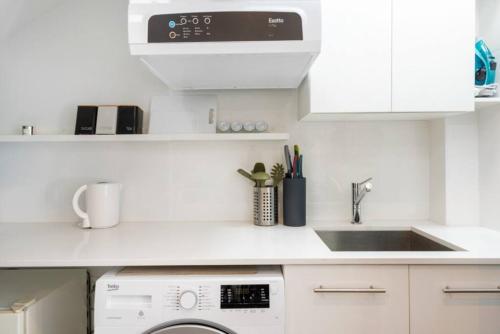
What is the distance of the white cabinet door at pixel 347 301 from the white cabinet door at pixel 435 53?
2.63ft

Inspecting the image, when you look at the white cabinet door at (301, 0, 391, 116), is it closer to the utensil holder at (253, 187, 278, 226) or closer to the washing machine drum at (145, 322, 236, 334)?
the utensil holder at (253, 187, 278, 226)

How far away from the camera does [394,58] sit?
1.48m

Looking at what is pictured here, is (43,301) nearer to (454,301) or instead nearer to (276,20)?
(276,20)

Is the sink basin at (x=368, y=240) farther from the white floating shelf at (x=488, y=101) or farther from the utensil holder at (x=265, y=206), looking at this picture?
the white floating shelf at (x=488, y=101)

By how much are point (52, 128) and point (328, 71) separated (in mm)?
1587

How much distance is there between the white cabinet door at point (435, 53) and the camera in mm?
1474

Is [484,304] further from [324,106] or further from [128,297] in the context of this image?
[128,297]

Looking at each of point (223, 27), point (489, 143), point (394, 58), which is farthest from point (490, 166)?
point (223, 27)

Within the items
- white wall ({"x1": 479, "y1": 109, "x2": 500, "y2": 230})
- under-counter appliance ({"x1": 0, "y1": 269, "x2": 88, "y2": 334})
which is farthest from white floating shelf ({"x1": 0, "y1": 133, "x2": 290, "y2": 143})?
white wall ({"x1": 479, "y1": 109, "x2": 500, "y2": 230})

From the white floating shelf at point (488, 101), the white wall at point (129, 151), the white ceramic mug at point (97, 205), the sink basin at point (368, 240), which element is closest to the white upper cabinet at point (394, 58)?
the white floating shelf at point (488, 101)

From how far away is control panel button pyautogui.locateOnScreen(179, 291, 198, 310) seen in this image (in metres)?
1.17

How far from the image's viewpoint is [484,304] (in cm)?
121

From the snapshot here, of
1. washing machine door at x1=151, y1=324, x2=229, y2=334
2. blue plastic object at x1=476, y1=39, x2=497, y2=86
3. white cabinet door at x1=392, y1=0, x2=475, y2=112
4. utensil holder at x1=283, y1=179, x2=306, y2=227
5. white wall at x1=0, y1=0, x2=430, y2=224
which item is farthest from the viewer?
white wall at x1=0, y1=0, x2=430, y2=224

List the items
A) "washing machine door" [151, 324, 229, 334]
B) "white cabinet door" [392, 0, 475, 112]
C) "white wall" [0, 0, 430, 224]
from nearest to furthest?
"washing machine door" [151, 324, 229, 334], "white cabinet door" [392, 0, 475, 112], "white wall" [0, 0, 430, 224]
